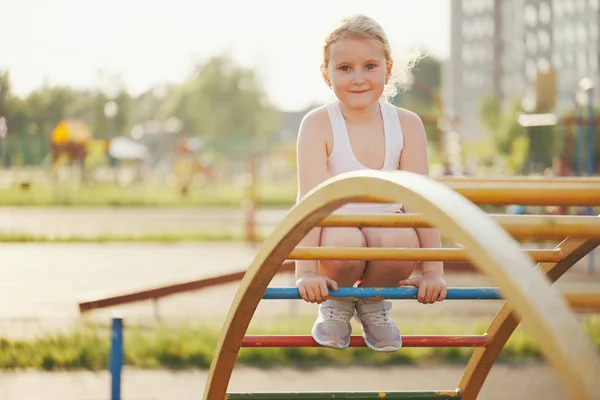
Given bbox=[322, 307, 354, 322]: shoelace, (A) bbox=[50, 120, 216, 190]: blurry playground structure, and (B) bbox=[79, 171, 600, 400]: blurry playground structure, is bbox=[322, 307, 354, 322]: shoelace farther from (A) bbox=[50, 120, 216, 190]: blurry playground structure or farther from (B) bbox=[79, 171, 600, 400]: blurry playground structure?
(A) bbox=[50, 120, 216, 190]: blurry playground structure

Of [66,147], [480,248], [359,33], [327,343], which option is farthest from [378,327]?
[66,147]

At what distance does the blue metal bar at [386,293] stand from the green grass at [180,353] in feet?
9.51

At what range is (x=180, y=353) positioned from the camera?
5.62 m

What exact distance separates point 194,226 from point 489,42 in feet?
248

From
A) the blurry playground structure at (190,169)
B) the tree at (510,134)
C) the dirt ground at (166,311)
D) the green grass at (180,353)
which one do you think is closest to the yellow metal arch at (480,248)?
the dirt ground at (166,311)

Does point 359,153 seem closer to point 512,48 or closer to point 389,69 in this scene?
point 389,69

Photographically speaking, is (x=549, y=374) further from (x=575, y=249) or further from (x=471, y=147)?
(x=471, y=147)

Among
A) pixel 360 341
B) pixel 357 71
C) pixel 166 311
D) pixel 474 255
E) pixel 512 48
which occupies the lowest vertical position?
pixel 166 311

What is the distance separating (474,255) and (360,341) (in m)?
1.57

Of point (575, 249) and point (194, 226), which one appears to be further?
point (194, 226)

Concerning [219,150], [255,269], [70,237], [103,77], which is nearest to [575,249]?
[255,269]

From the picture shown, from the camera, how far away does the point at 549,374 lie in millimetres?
5465

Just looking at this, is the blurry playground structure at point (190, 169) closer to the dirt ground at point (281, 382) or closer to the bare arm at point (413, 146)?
the dirt ground at point (281, 382)

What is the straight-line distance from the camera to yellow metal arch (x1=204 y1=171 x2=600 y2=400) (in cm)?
117
